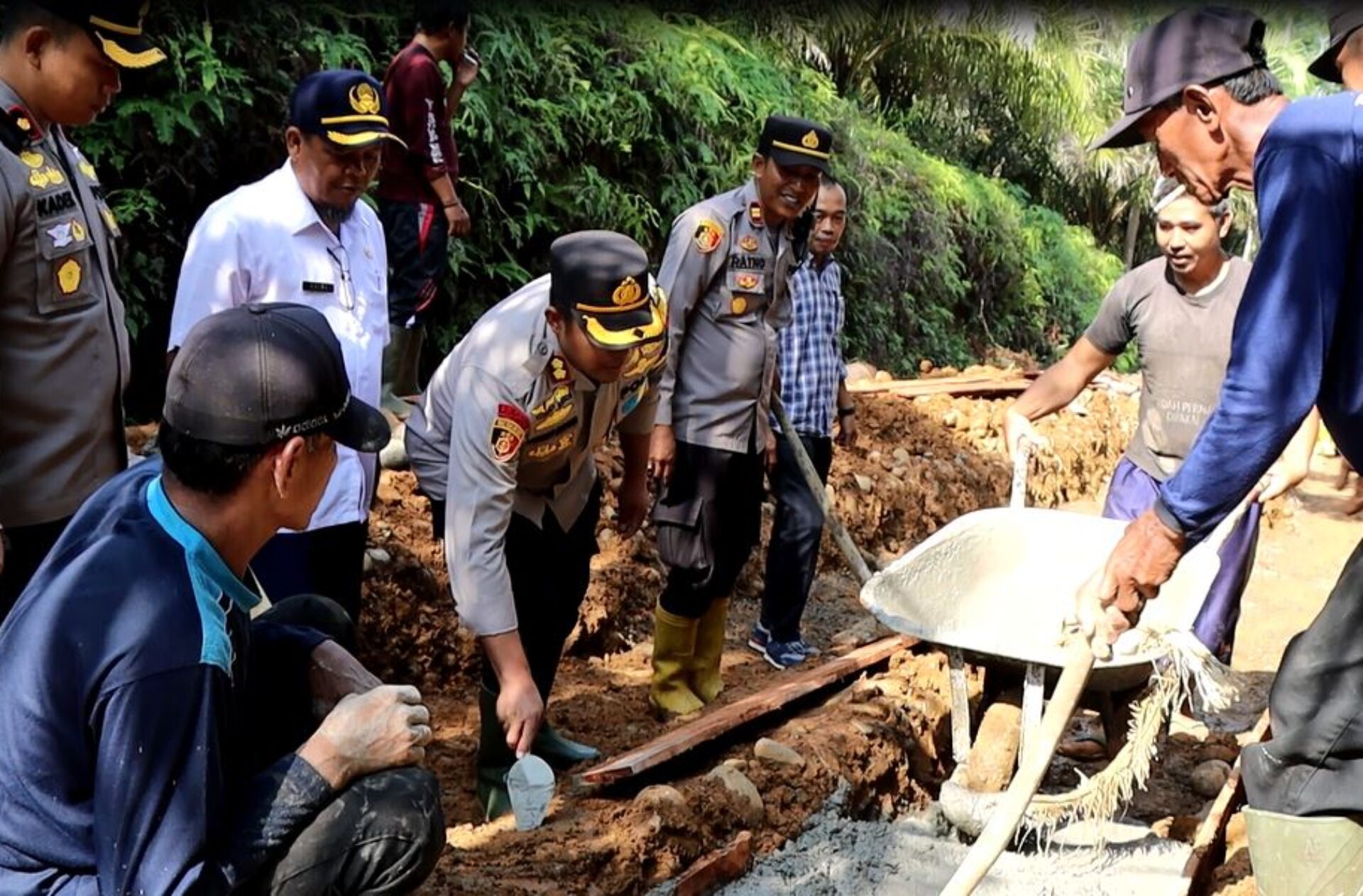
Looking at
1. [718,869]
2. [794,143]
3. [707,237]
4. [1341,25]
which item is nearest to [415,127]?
[707,237]

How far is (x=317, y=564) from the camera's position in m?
3.59

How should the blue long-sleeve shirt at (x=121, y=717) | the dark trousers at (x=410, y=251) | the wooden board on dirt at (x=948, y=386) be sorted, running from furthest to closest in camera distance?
the wooden board on dirt at (x=948, y=386) → the dark trousers at (x=410, y=251) → the blue long-sleeve shirt at (x=121, y=717)

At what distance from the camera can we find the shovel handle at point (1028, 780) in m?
2.93

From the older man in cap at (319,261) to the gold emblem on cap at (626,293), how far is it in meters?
0.74

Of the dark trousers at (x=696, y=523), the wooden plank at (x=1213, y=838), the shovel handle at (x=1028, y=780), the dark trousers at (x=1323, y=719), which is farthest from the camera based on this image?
the dark trousers at (x=696, y=523)

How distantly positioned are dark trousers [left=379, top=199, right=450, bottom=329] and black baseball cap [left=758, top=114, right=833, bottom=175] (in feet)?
5.88

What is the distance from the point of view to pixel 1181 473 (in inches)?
98.9

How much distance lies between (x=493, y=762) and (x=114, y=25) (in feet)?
7.18

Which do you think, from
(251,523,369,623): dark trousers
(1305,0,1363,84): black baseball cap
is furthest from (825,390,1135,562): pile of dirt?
(1305,0,1363,84): black baseball cap

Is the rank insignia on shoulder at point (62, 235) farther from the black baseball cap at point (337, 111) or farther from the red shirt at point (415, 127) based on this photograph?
the red shirt at point (415, 127)

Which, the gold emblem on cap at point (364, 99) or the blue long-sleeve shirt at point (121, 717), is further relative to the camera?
the gold emblem on cap at point (364, 99)

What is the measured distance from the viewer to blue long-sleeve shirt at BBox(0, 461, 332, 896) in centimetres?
184

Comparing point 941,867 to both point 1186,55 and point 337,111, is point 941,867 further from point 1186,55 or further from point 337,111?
point 337,111

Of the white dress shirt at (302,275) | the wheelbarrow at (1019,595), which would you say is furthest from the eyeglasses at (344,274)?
the wheelbarrow at (1019,595)
